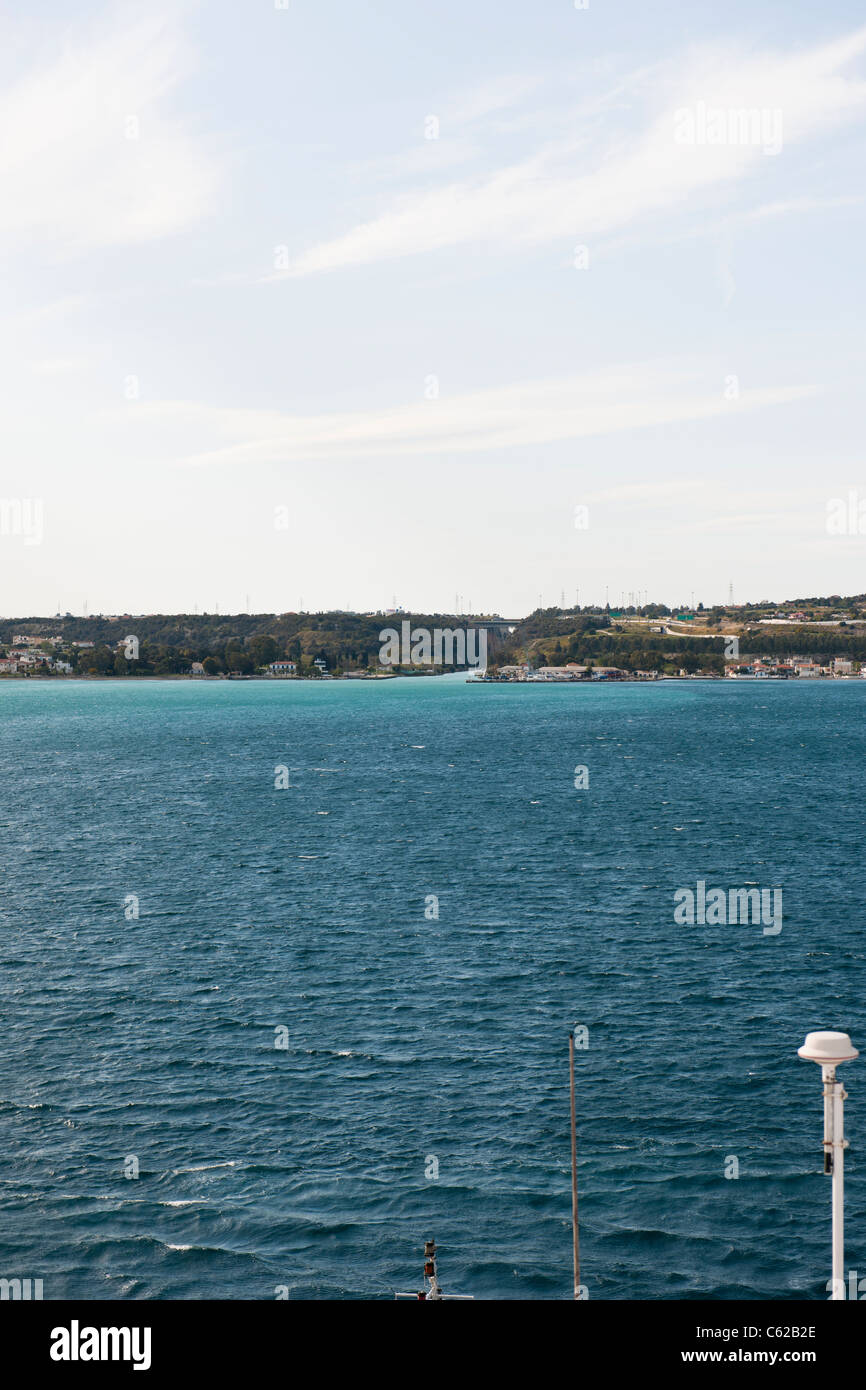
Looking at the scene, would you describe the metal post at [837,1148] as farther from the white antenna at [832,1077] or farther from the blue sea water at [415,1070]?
the blue sea water at [415,1070]

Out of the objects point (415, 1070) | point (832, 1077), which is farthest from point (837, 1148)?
point (415, 1070)

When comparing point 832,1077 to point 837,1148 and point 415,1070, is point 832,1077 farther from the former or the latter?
point 415,1070

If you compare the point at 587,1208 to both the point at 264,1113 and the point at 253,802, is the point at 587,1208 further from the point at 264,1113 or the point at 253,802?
the point at 253,802

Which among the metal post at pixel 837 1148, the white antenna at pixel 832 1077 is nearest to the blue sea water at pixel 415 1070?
the metal post at pixel 837 1148

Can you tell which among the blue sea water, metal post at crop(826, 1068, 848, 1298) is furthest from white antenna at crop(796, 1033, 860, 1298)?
the blue sea water

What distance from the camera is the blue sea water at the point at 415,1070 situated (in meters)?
36.5

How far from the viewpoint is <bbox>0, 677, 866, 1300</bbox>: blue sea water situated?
36.5m

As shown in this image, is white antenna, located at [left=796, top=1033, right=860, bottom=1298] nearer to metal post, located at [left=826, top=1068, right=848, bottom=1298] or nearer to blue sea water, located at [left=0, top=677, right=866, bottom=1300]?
metal post, located at [left=826, top=1068, right=848, bottom=1298]

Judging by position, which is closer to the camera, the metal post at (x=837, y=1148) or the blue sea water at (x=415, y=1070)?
the metal post at (x=837, y=1148)

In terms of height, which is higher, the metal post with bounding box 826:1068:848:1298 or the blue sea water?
the metal post with bounding box 826:1068:848:1298

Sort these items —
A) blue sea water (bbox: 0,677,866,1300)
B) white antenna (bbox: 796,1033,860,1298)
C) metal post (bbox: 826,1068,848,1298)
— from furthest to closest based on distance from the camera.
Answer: blue sea water (bbox: 0,677,866,1300), white antenna (bbox: 796,1033,860,1298), metal post (bbox: 826,1068,848,1298)

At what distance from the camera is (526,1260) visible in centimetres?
3566
